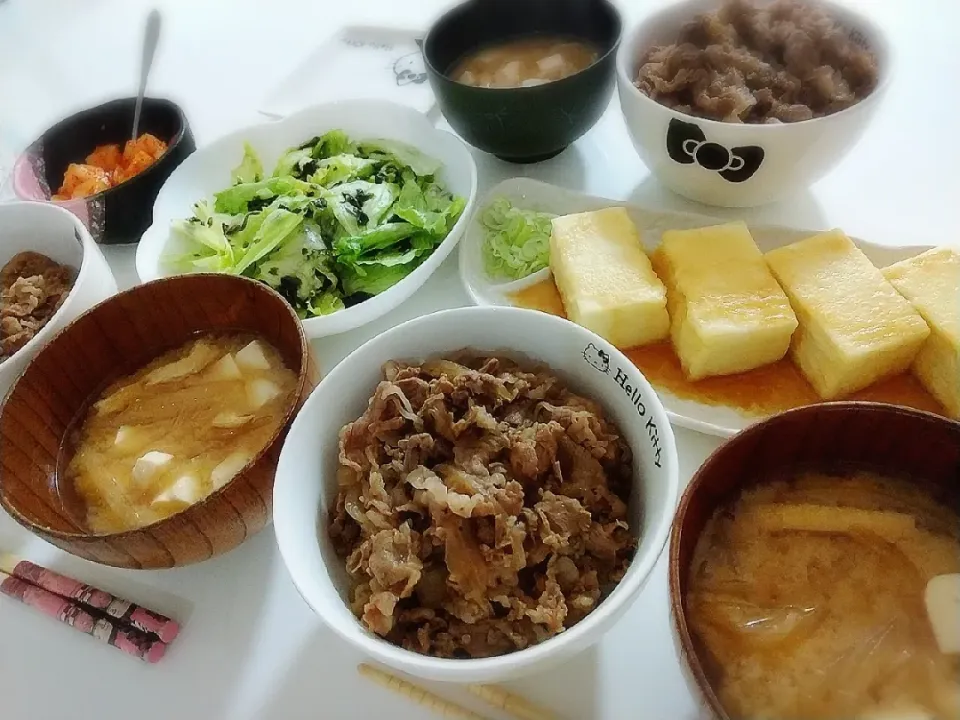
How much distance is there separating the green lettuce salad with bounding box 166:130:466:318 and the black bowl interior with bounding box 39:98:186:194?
7.4 inches

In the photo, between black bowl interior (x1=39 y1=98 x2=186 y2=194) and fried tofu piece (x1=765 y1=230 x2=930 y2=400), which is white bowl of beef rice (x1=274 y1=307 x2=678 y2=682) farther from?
black bowl interior (x1=39 y1=98 x2=186 y2=194)

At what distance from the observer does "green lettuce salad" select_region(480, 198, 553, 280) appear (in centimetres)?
139

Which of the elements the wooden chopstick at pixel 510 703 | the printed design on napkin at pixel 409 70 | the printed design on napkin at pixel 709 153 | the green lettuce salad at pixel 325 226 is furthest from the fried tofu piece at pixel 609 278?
the printed design on napkin at pixel 409 70

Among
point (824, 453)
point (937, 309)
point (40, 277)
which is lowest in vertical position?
point (937, 309)

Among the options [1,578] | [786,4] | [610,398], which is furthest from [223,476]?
[786,4]

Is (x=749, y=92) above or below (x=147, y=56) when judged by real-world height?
below

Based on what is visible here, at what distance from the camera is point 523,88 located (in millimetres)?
1373

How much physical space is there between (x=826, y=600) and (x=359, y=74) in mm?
1660

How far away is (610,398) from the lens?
97 centimetres

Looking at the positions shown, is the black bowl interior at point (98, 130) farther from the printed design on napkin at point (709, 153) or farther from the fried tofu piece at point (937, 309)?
the fried tofu piece at point (937, 309)

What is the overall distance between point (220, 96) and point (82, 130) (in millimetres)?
428

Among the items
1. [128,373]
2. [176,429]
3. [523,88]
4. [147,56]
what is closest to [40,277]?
[128,373]

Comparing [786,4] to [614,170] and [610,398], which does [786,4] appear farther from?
[610,398]

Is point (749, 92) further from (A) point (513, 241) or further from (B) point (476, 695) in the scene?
(B) point (476, 695)
